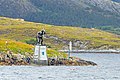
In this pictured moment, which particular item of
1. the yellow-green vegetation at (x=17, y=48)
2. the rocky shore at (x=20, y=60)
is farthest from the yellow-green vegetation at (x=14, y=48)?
the rocky shore at (x=20, y=60)

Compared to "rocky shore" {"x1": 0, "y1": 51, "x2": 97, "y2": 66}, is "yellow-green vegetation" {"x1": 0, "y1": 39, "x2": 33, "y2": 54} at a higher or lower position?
higher

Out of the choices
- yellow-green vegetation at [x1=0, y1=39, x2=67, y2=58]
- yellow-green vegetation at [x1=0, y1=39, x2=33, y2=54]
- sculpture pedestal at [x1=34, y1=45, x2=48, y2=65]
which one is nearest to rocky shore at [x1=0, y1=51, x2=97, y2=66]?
sculpture pedestal at [x1=34, y1=45, x2=48, y2=65]

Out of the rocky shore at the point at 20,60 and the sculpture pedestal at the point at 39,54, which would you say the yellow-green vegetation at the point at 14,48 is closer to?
the rocky shore at the point at 20,60

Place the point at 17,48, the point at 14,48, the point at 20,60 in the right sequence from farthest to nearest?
the point at 17,48, the point at 14,48, the point at 20,60

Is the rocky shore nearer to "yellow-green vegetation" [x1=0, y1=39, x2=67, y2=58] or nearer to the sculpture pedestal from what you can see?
the sculpture pedestal

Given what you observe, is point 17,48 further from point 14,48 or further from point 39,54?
point 39,54

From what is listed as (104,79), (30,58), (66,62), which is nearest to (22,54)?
(30,58)

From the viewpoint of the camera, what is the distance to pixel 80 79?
107 m

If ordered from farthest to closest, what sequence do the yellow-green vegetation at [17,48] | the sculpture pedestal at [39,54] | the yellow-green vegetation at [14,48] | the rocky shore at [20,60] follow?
the yellow-green vegetation at [14,48] → the yellow-green vegetation at [17,48] → the sculpture pedestal at [39,54] → the rocky shore at [20,60]

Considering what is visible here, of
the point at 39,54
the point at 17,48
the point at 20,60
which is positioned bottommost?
the point at 20,60

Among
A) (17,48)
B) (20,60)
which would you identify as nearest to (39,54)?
(20,60)

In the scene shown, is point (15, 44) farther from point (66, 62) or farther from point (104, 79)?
point (104, 79)

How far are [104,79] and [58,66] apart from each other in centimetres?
4283

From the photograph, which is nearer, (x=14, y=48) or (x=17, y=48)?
(x=14, y=48)
